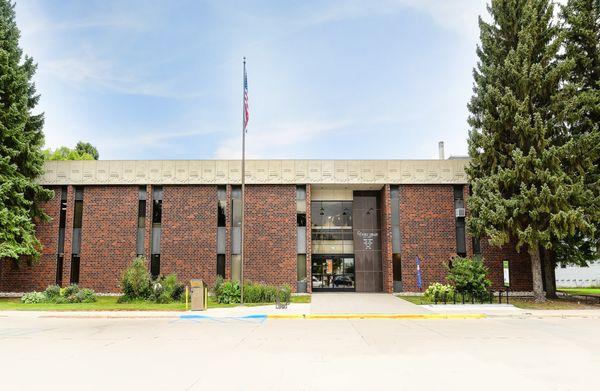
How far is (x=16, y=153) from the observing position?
85.6ft

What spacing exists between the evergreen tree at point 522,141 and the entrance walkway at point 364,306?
5739 millimetres

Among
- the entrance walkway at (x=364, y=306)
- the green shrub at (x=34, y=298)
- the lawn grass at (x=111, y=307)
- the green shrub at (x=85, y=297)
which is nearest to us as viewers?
the entrance walkway at (x=364, y=306)

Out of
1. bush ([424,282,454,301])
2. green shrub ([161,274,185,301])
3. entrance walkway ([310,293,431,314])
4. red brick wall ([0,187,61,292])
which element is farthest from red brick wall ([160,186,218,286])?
bush ([424,282,454,301])

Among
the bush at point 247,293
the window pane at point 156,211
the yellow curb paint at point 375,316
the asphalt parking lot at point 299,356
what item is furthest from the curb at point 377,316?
the window pane at point 156,211

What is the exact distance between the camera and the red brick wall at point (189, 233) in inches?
1134

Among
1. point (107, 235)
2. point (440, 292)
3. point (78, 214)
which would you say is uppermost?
point (78, 214)

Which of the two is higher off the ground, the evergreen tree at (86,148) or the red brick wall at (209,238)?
the evergreen tree at (86,148)

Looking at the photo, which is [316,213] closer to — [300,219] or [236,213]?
[300,219]

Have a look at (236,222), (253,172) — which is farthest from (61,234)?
(253,172)

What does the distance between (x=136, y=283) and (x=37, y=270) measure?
9.97 metres

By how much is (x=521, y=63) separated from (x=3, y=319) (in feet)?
85.3

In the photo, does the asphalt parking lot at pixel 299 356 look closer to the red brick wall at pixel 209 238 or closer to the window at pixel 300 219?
the red brick wall at pixel 209 238

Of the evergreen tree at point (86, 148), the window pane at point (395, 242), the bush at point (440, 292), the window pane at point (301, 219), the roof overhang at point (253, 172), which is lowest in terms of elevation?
the bush at point (440, 292)

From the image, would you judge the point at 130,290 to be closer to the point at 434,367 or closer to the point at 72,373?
the point at 72,373
